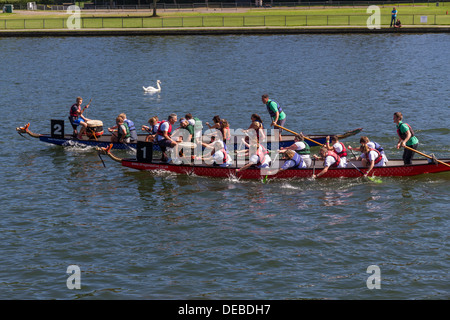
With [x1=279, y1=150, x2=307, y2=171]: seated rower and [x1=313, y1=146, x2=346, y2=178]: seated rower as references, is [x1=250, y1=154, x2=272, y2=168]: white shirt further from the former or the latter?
[x1=313, y1=146, x2=346, y2=178]: seated rower

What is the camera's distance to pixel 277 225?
2189 cm

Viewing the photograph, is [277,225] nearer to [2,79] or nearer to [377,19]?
[2,79]

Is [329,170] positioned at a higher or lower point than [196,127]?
lower

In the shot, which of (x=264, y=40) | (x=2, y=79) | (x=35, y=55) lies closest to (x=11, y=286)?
(x=2, y=79)

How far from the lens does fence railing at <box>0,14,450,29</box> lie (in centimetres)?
7600

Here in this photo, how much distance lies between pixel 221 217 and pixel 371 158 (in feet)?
22.1

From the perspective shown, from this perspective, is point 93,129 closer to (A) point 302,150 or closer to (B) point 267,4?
(A) point 302,150

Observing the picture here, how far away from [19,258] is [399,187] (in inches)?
575

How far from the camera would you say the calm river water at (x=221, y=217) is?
59.5ft

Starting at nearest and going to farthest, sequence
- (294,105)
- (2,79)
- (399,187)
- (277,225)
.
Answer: (277,225), (399,187), (294,105), (2,79)

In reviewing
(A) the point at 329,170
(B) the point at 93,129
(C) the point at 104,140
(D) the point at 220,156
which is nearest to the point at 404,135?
(A) the point at 329,170

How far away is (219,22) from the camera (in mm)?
81688

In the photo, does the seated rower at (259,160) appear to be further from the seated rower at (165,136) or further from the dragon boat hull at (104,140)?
the dragon boat hull at (104,140)
